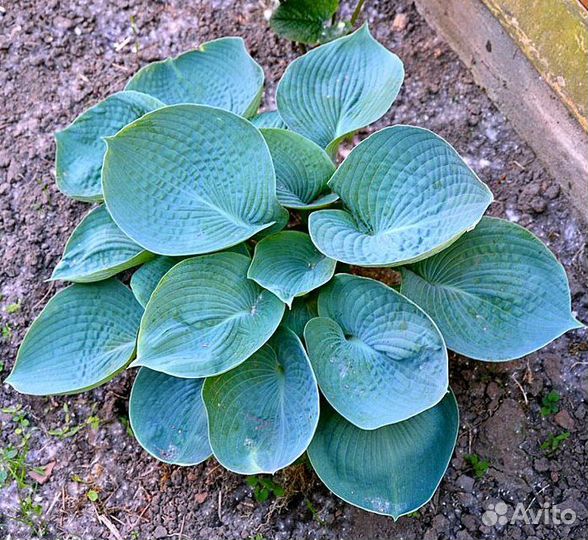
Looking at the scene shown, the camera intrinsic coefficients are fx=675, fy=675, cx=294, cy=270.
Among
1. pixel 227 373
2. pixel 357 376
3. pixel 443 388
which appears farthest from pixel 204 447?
pixel 443 388

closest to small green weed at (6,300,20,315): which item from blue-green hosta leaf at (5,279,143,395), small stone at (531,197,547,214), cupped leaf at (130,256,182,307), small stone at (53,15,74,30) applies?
blue-green hosta leaf at (5,279,143,395)

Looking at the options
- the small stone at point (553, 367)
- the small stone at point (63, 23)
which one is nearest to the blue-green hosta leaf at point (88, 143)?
the small stone at point (63, 23)

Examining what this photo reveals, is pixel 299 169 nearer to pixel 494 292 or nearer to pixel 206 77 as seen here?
pixel 206 77

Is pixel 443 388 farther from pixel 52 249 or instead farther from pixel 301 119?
pixel 52 249

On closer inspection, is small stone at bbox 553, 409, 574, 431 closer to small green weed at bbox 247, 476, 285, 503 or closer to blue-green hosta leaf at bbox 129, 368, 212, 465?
small green weed at bbox 247, 476, 285, 503

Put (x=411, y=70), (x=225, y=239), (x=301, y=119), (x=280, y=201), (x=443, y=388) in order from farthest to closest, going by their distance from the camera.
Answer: (x=411, y=70), (x=301, y=119), (x=280, y=201), (x=225, y=239), (x=443, y=388)

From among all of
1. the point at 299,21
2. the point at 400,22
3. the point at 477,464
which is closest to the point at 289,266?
the point at 477,464
